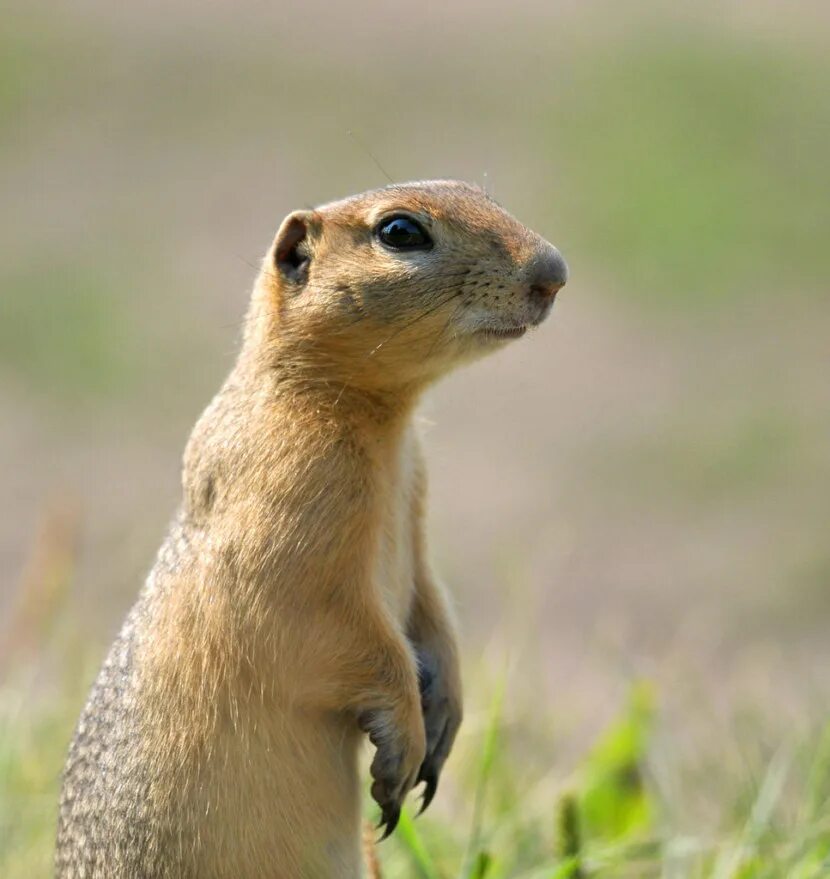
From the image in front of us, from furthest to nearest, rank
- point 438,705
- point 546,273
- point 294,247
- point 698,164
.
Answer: point 698,164 → point 438,705 → point 294,247 → point 546,273

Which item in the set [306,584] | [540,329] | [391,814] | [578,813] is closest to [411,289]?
[306,584]

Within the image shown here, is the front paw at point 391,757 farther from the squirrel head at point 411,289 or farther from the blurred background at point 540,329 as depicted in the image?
the blurred background at point 540,329

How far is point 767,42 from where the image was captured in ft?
57.6

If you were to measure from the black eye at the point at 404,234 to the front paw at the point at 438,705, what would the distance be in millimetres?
1236

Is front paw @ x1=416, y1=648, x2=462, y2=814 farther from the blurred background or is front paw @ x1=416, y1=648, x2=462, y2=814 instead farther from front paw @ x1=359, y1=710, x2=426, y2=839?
the blurred background

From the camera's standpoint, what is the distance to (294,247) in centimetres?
541

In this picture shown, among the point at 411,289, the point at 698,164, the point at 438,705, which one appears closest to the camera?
the point at 411,289

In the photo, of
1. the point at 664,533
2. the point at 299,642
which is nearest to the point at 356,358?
the point at 299,642

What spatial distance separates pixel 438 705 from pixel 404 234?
4.61ft

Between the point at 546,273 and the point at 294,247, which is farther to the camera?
the point at 294,247

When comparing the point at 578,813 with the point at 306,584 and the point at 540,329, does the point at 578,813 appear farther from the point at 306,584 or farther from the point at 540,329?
the point at 540,329

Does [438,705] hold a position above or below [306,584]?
below

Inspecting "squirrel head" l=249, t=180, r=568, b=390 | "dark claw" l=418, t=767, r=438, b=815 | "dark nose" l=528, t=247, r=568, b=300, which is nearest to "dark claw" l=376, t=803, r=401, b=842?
"dark claw" l=418, t=767, r=438, b=815

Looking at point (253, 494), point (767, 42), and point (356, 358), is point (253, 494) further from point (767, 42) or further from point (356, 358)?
point (767, 42)
